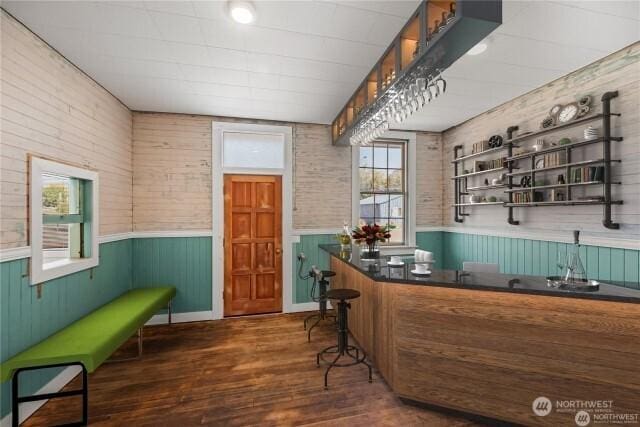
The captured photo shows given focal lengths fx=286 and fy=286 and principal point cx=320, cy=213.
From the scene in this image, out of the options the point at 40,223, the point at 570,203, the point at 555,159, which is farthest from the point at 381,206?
the point at 40,223

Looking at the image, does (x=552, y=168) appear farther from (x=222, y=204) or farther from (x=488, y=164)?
(x=222, y=204)

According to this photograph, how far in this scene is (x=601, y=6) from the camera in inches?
81.4

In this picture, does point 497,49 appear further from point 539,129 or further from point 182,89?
point 182,89

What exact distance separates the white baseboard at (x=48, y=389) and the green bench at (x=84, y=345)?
126 mm

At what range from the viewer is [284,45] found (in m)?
2.51

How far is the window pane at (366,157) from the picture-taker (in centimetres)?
491

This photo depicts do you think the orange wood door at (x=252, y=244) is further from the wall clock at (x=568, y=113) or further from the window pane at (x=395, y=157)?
the wall clock at (x=568, y=113)

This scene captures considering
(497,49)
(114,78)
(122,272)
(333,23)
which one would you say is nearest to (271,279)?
(122,272)

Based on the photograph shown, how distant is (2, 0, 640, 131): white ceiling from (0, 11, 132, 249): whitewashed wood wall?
0.16 m

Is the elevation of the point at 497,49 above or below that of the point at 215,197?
above

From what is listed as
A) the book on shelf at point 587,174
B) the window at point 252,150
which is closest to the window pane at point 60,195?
the window at point 252,150

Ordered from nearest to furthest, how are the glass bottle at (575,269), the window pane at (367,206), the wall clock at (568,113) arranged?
the glass bottle at (575,269)
the wall clock at (568,113)
the window pane at (367,206)

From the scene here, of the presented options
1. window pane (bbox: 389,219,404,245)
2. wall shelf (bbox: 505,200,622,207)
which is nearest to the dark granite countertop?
wall shelf (bbox: 505,200,622,207)

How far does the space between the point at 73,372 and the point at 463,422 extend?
3513 millimetres
